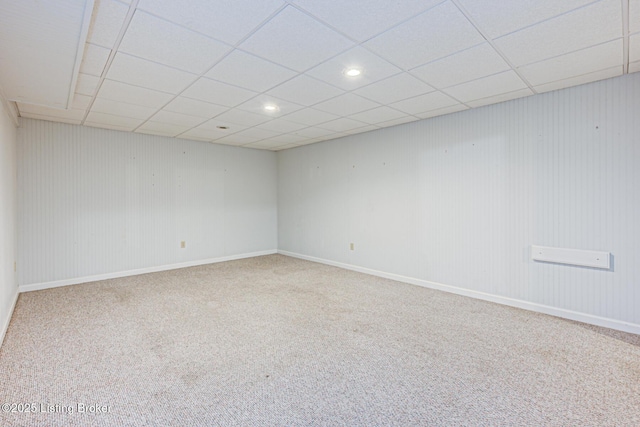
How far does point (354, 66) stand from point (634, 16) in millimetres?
1737

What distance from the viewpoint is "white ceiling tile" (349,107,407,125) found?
12.5 ft

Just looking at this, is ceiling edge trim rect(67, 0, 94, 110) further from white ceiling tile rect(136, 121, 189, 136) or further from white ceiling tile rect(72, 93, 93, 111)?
white ceiling tile rect(136, 121, 189, 136)

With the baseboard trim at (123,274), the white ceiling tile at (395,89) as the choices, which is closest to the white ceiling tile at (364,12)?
the white ceiling tile at (395,89)

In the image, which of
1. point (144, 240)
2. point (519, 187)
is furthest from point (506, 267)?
point (144, 240)

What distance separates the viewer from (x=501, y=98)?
3.44 metres

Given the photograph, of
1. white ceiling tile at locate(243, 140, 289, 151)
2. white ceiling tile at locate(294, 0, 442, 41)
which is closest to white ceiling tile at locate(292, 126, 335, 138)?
white ceiling tile at locate(243, 140, 289, 151)

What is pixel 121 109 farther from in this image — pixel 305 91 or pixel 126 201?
pixel 305 91

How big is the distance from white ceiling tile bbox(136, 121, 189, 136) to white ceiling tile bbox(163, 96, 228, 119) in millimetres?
807

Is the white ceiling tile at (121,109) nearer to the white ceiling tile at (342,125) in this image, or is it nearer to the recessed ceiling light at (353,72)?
the white ceiling tile at (342,125)

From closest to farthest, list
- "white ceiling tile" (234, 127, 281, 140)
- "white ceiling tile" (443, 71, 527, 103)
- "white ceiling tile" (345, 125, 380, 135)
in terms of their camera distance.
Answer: "white ceiling tile" (443, 71, 527, 103)
"white ceiling tile" (345, 125, 380, 135)
"white ceiling tile" (234, 127, 281, 140)

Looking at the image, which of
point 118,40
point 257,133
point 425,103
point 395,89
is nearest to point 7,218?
point 118,40

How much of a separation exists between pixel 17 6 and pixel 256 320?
Answer: 9.16ft

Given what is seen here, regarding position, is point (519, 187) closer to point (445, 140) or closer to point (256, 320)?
point (445, 140)

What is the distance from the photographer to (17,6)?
1.60 metres
